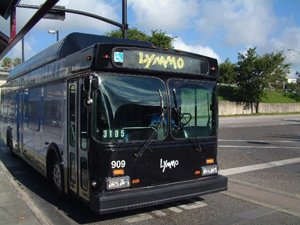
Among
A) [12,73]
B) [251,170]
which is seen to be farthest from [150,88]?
[12,73]

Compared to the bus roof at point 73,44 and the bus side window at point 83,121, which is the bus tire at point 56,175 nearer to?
the bus side window at point 83,121

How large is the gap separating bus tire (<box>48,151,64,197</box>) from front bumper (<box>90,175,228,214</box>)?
1689 mm

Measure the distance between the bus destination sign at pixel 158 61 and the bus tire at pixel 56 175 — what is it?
8.09ft

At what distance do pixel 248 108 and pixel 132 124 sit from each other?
46283mm

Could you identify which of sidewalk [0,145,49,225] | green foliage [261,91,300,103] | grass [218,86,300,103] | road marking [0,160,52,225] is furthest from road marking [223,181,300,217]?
green foliage [261,91,300,103]

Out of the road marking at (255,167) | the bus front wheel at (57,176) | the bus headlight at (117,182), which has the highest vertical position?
the bus headlight at (117,182)

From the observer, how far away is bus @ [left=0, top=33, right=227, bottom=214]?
641 cm

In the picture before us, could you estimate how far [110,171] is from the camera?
6.36 m

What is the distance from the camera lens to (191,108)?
7.38 m

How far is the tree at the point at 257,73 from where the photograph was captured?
5006cm

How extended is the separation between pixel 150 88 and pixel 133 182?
1477mm

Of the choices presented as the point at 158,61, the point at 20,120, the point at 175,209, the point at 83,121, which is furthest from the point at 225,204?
the point at 20,120

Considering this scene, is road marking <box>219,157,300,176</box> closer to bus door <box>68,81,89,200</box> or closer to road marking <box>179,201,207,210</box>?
road marking <box>179,201,207,210</box>

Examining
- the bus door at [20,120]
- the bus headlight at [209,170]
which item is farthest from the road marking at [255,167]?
the bus door at [20,120]
